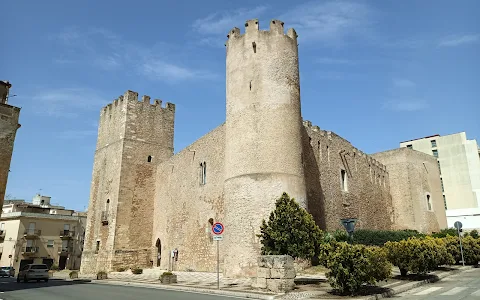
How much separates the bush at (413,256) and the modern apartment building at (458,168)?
44.5m

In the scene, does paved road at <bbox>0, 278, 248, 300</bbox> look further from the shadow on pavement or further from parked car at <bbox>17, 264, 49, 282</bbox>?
parked car at <bbox>17, 264, 49, 282</bbox>

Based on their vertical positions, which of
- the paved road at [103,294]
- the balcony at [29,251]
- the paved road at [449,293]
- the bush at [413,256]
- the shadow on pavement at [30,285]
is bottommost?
the shadow on pavement at [30,285]

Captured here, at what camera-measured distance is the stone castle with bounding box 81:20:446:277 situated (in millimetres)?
16297

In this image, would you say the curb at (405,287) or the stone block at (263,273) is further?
the stone block at (263,273)

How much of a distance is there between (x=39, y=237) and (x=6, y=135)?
1199 inches

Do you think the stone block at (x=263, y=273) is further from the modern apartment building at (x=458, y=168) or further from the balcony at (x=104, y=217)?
the modern apartment building at (x=458, y=168)

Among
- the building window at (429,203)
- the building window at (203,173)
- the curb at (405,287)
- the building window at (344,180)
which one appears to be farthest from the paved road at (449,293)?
the building window at (429,203)

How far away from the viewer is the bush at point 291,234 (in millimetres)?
11969

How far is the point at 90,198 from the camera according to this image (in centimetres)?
3073

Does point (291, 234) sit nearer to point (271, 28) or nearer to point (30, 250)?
point (271, 28)

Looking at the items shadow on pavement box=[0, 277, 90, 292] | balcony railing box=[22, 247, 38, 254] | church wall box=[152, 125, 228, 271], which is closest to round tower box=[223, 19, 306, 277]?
church wall box=[152, 125, 228, 271]

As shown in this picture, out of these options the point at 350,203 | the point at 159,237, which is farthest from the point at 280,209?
the point at 159,237

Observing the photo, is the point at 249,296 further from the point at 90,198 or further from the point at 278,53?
the point at 90,198

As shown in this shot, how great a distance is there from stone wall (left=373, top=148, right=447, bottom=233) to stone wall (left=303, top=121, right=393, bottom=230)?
108cm
